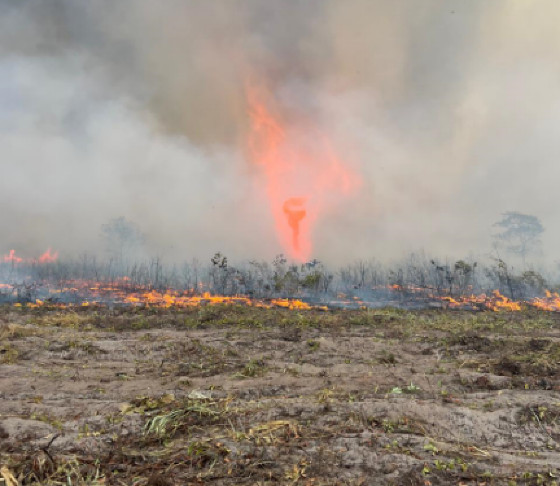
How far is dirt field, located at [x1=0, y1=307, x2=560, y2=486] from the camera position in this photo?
11.2ft

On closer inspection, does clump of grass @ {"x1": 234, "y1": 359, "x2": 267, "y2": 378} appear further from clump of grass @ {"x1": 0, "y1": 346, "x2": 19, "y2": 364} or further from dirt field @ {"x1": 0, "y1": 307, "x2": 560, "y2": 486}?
clump of grass @ {"x1": 0, "y1": 346, "x2": 19, "y2": 364}

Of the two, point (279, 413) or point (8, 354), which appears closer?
point (279, 413)

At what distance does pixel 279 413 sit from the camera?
16.0 ft

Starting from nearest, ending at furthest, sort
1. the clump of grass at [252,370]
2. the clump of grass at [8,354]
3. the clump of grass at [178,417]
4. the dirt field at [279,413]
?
the dirt field at [279,413] < the clump of grass at [178,417] < the clump of grass at [252,370] < the clump of grass at [8,354]

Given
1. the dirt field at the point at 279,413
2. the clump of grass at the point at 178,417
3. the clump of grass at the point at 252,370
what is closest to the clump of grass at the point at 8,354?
the dirt field at the point at 279,413

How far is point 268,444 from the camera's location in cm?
393

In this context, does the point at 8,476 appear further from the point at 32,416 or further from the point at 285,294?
the point at 285,294

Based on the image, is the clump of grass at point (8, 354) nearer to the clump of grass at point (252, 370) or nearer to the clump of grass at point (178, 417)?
the clump of grass at point (252, 370)

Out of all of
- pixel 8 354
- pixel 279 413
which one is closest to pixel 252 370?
pixel 279 413

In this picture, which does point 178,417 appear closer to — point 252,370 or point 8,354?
point 252,370

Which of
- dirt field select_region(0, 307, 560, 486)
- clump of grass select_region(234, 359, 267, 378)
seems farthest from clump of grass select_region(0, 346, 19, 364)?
clump of grass select_region(234, 359, 267, 378)

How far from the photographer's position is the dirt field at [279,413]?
11.2ft

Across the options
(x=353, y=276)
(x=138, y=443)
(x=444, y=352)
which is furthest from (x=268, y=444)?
(x=353, y=276)

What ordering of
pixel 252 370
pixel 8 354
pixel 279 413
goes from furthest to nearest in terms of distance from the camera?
pixel 8 354 → pixel 252 370 → pixel 279 413
